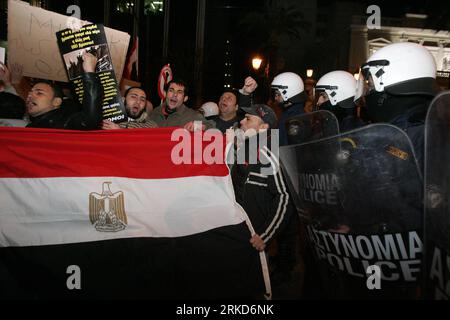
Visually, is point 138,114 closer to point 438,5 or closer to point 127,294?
point 127,294

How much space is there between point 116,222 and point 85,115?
41.2 inches

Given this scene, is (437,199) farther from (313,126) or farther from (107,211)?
(107,211)

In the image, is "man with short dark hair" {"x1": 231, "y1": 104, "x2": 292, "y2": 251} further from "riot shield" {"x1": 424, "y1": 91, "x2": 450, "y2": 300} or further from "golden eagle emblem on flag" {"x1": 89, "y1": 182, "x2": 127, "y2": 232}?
"riot shield" {"x1": 424, "y1": 91, "x2": 450, "y2": 300}

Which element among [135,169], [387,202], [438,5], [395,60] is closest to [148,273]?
[135,169]

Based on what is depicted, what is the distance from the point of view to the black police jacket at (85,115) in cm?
349

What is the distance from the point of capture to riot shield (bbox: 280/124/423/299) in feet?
5.65

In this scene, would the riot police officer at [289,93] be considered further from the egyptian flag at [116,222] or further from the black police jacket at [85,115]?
the black police jacket at [85,115]

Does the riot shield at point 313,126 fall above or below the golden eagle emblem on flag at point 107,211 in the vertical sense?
above

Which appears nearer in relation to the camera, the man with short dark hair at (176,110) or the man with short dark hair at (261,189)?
the man with short dark hair at (261,189)

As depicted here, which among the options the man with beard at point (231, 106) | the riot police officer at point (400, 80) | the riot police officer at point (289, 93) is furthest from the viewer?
the man with beard at point (231, 106)

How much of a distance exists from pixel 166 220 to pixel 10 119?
2.13 m

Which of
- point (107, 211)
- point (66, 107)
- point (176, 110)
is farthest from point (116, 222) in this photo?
point (176, 110)

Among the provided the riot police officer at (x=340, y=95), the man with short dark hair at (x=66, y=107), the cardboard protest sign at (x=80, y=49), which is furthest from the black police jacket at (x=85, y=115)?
the riot police officer at (x=340, y=95)

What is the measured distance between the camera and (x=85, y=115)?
11.6 feet
